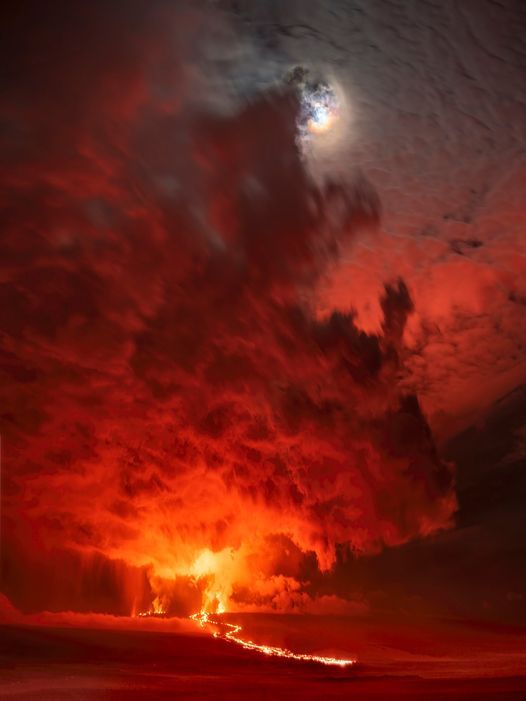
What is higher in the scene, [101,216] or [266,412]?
[101,216]

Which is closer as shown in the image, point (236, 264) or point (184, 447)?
point (236, 264)

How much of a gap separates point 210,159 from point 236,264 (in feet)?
7.37

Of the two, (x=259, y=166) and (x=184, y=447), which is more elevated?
(x=259, y=166)

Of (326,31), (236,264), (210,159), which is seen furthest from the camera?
(236,264)

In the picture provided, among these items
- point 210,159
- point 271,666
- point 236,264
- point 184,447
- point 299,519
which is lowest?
point 271,666

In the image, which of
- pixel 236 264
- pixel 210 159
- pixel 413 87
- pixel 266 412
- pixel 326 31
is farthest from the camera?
pixel 266 412

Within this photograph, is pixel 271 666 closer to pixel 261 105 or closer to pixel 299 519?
pixel 299 519

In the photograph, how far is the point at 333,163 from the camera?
10.5 metres

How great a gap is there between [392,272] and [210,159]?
4.36 meters

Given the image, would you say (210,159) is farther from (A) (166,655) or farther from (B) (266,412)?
(A) (166,655)

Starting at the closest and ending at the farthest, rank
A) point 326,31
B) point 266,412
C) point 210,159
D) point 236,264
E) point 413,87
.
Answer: point 326,31
point 413,87
point 210,159
point 236,264
point 266,412

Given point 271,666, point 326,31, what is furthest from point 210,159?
point 271,666

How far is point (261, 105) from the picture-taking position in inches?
380

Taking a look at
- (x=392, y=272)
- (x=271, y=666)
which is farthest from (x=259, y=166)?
(x=271, y=666)
